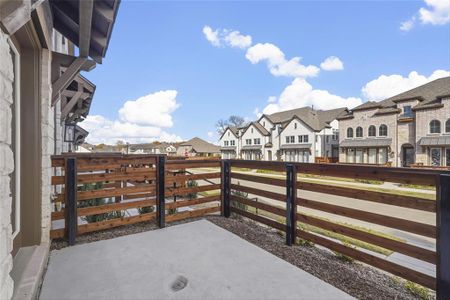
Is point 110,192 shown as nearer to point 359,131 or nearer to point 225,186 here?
point 225,186

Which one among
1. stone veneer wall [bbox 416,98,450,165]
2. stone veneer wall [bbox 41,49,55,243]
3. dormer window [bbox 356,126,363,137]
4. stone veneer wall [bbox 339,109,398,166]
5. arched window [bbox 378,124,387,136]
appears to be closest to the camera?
stone veneer wall [bbox 41,49,55,243]

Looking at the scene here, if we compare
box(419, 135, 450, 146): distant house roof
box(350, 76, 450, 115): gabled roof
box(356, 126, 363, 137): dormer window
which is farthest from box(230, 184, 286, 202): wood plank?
box(356, 126, 363, 137): dormer window

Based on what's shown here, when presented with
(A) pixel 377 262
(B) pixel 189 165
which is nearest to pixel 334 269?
(A) pixel 377 262

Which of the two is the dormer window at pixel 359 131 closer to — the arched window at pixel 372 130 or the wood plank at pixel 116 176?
the arched window at pixel 372 130

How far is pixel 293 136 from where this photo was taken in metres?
30.0

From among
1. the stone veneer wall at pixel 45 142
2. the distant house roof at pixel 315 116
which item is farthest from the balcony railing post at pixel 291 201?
the distant house roof at pixel 315 116

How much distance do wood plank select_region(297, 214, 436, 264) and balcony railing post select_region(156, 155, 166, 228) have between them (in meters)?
2.28

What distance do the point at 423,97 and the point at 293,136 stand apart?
43.5 ft

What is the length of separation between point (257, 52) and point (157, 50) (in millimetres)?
11427

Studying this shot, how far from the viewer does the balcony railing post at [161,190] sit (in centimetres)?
408

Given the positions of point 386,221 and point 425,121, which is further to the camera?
point 425,121

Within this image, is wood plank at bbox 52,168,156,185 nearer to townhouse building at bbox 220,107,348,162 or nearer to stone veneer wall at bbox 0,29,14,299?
stone veneer wall at bbox 0,29,14,299

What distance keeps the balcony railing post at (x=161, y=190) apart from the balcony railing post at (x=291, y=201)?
2089 millimetres

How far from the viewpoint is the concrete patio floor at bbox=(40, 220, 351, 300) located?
2227 millimetres
